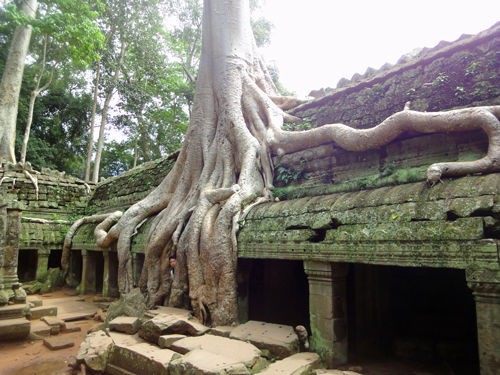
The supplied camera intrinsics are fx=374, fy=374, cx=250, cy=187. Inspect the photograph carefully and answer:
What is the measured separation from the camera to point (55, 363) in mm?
4691

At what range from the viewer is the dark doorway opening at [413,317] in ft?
13.5

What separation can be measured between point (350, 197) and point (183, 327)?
241cm

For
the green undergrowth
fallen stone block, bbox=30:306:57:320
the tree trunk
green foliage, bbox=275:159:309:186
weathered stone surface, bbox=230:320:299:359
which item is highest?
the tree trunk

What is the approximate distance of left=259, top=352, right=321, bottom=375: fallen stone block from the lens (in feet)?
10.2

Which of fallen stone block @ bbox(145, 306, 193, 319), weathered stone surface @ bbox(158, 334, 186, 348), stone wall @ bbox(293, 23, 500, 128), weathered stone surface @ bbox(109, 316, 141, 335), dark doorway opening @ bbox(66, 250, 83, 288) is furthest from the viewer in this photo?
dark doorway opening @ bbox(66, 250, 83, 288)

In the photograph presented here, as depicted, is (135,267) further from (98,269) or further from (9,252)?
(98,269)

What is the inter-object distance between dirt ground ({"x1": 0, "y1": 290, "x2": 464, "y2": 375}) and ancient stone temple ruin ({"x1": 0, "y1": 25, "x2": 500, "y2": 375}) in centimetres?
26

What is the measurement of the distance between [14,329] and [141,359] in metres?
3.05

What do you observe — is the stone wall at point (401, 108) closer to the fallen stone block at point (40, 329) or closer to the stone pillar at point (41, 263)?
the fallen stone block at point (40, 329)

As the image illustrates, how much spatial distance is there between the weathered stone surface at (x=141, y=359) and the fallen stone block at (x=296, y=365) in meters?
0.91

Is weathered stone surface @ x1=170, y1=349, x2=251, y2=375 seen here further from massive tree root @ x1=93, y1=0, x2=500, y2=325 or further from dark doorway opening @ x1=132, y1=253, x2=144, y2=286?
dark doorway opening @ x1=132, y1=253, x2=144, y2=286

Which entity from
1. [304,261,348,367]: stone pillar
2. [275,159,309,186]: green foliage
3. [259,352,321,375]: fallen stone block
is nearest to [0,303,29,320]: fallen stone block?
[275,159,309,186]: green foliage

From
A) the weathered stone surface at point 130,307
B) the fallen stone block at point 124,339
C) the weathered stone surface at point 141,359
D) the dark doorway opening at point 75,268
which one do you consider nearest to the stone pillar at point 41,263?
the dark doorway opening at point 75,268

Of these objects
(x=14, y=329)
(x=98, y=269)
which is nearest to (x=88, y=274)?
(x=98, y=269)
